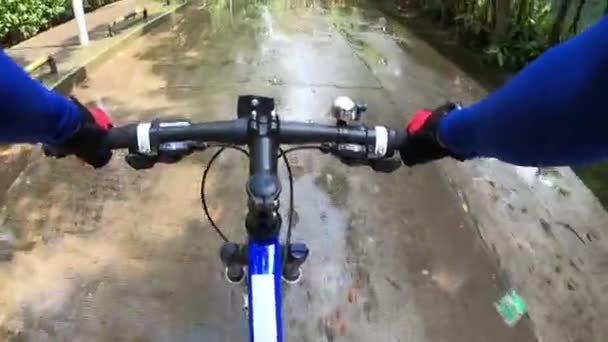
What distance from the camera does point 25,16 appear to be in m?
7.81

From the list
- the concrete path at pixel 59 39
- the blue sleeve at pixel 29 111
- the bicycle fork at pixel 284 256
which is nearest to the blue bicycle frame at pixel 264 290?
the bicycle fork at pixel 284 256

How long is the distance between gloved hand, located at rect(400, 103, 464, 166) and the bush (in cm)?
672

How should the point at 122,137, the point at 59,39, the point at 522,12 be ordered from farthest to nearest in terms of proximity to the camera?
1. the point at 522,12
2. the point at 59,39
3. the point at 122,137

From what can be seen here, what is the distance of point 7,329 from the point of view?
315cm

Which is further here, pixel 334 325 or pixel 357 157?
pixel 334 325

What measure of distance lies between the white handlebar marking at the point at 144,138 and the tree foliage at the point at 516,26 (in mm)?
7640

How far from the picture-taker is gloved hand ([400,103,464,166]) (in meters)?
1.60

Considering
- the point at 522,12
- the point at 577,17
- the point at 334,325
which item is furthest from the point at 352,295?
the point at 522,12

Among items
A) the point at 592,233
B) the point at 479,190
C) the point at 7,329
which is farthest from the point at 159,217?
the point at 592,233

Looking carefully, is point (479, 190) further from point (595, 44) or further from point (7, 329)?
point (595, 44)

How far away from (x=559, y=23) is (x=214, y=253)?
682 centimetres

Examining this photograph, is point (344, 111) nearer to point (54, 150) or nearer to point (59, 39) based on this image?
point (54, 150)

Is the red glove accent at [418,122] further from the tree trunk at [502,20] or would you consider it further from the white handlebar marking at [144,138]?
the tree trunk at [502,20]

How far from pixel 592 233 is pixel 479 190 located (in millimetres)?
934
